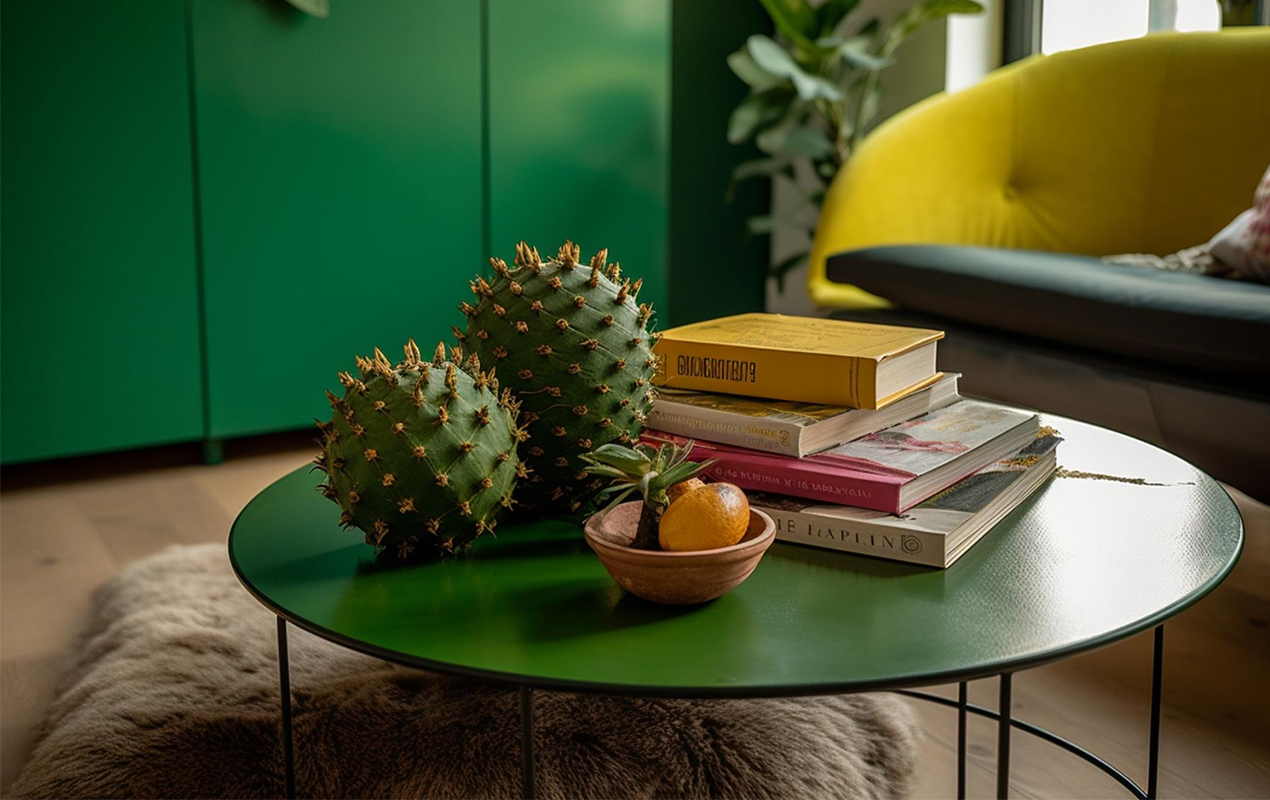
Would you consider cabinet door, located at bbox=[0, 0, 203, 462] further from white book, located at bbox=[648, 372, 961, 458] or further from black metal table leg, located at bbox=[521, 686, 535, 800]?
black metal table leg, located at bbox=[521, 686, 535, 800]

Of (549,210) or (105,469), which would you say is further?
(549,210)

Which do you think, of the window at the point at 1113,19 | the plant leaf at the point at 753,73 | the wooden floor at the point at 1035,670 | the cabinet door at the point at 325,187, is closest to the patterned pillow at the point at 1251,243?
the wooden floor at the point at 1035,670

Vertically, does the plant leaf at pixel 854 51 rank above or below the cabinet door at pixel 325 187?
above

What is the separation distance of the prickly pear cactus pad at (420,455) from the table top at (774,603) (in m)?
0.03

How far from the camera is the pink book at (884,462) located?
875 mm

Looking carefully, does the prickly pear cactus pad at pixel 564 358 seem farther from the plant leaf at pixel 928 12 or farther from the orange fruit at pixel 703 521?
the plant leaf at pixel 928 12

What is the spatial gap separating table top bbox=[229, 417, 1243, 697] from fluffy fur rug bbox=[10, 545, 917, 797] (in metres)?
0.29

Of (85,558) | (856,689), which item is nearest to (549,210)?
(85,558)

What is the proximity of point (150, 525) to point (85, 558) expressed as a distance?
175 millimetres

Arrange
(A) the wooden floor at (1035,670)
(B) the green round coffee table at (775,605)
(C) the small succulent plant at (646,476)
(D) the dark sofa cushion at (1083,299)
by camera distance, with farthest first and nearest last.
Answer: (D) the dark sofa cushion at (1083,299), (A) the wooden floor at (1035,670), (C) the small succulent plant at (646,476), (B) the green round coffee table at (775,605)

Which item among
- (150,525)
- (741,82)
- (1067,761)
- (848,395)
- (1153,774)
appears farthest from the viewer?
(741,82)

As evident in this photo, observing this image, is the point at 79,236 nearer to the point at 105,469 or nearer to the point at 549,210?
the point at 105,469

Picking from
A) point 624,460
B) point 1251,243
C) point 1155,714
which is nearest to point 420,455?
point 624,460

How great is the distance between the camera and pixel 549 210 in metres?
2.90
